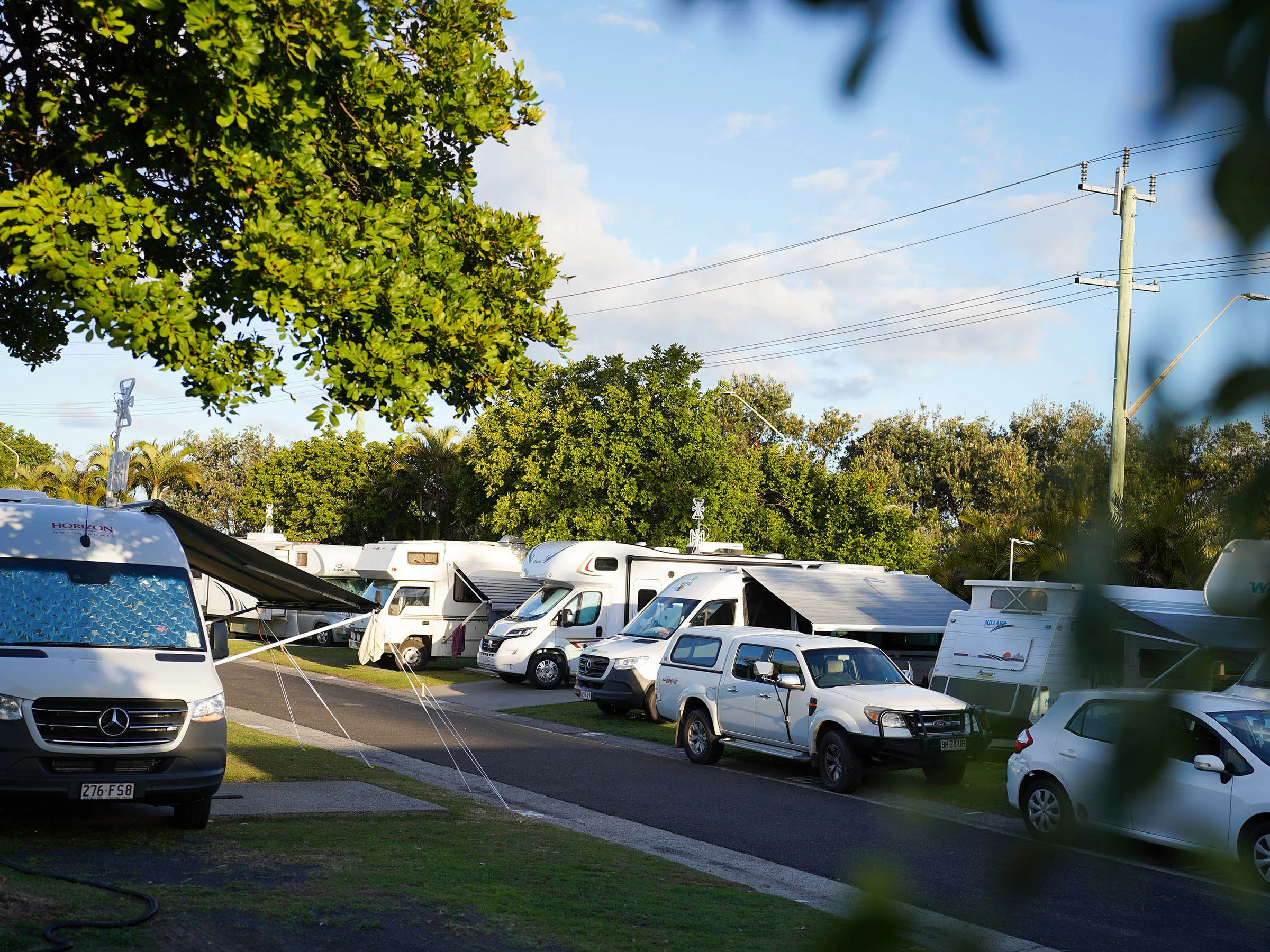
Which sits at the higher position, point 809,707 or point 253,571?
point 253,571

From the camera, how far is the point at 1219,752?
1510mm

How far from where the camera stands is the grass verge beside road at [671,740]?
14250 mm

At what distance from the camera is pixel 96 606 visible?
988 cm

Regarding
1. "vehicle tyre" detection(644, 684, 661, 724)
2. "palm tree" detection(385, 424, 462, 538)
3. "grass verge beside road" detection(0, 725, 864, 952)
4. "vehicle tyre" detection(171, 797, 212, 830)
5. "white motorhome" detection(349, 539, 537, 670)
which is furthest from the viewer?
"palm tree" detection(385, 424, 462, 538)

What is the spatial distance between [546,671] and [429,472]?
71.5 feet

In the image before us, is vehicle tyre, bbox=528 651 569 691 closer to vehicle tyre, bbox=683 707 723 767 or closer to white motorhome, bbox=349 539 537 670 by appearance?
white motorhome, bbox=349 539 537 670

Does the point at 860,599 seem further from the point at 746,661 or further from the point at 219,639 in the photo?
the point at 219,639

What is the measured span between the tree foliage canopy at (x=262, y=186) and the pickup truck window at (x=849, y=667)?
7.20 m

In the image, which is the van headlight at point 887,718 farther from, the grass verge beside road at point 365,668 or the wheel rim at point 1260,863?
the grass verge beside road at point 365,668

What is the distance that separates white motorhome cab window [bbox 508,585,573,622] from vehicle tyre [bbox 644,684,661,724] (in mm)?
5205

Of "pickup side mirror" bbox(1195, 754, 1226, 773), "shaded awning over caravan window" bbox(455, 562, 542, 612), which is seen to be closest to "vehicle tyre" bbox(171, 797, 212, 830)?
"pickup side mirror" bbox(1195, 754, 1226, 773)

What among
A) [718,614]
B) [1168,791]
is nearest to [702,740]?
[718,614]

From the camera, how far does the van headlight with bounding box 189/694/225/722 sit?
9453mm

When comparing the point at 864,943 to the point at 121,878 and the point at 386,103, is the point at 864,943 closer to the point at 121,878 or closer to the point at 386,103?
the point at 121,878
